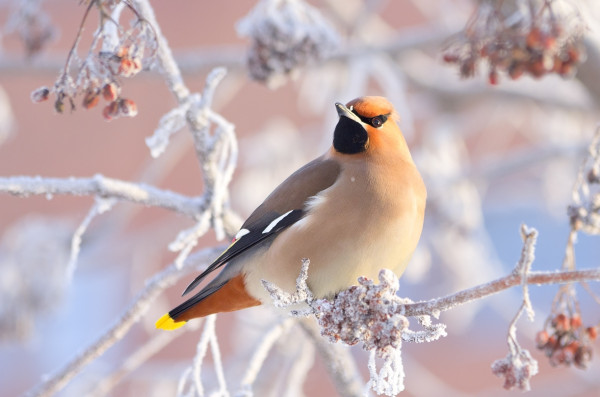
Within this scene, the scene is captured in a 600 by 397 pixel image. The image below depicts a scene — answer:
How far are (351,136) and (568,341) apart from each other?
83cm

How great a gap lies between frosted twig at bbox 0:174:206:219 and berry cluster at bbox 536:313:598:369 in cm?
96

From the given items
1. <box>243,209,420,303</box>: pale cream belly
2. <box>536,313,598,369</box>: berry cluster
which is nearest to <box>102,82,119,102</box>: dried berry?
<box>243,209,420,303</box>: pale cream belly

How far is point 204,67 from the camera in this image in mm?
3803

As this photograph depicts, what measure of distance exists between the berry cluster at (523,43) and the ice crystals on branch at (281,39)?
58 cm

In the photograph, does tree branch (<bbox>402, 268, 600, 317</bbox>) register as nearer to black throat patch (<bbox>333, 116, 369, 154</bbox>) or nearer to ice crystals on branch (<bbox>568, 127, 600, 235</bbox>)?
ice crystals on branch (<bbox>568, 127, 600, 235</bbox>)

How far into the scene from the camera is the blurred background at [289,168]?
368cm

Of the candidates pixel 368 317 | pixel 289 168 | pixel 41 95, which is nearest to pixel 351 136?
pixel 368 317

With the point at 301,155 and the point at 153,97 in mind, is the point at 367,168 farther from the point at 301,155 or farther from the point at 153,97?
the point at 153,97

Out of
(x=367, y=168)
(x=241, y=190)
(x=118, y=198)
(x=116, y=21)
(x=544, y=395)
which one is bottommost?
(x=544, y=395)

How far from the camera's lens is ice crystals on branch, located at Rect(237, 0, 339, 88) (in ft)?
9.30

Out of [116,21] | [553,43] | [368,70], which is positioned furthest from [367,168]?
[368,70]

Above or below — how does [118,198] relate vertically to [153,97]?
below

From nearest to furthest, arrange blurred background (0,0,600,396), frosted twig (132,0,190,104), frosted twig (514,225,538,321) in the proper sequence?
1. frosted twig (514,225,538,321)
2. frosted twig (132,0,190,104)
3. blurred background (0,0,600,396)

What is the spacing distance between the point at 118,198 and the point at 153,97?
217 inches
